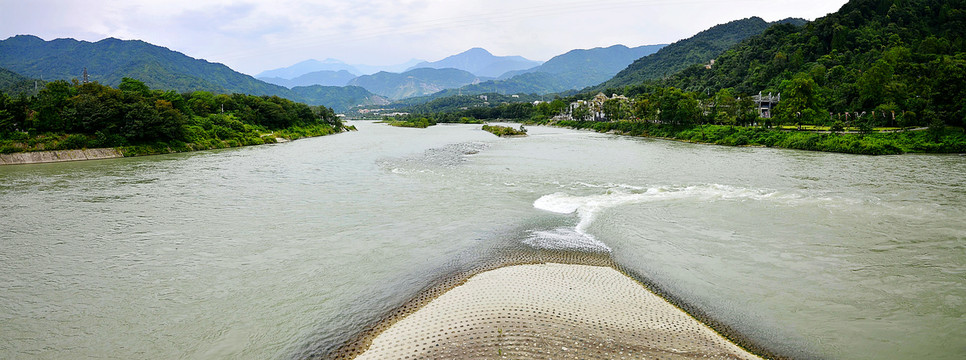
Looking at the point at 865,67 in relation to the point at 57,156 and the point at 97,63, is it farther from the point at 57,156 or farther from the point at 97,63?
the point at 97,63

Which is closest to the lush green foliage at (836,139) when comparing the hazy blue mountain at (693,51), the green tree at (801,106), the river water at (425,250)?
the green tree at (801,106)

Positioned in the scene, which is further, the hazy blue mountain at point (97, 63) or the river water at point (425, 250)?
the hazy blue mountain at point (97, 63)

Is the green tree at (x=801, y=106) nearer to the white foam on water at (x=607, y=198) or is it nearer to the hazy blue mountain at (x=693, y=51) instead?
the white foam on water at (x=607, y=198)

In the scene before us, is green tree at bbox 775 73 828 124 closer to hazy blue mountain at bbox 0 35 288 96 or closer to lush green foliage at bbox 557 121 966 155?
lush green foliage at bbox 557 121 966 155

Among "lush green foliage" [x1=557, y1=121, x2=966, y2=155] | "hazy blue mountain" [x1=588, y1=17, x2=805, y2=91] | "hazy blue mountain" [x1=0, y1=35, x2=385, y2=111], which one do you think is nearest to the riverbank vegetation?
"lush green foliage" [x1=557, y1=121, x2=966, y2=155]

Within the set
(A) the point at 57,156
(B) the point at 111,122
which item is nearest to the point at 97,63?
(B) the point at 111,122

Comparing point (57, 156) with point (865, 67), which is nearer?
point (57, 156)
